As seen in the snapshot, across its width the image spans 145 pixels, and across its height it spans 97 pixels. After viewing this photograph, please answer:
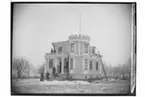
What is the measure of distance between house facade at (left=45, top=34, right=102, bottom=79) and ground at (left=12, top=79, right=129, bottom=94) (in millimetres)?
115

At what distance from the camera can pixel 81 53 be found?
3381 millimetres

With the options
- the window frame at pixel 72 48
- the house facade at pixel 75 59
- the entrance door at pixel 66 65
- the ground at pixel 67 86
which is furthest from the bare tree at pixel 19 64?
the window frame at pixel 72 48

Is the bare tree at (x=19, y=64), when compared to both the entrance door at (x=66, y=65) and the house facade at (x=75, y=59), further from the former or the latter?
the entrance door at (x=66, y=65)

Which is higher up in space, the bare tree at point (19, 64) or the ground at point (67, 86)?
the bare tree at point (19, 64)

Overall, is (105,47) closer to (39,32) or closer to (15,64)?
(39,32)

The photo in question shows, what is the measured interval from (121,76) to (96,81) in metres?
0.34

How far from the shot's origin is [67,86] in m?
3.34

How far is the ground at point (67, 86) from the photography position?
3334 millimetres

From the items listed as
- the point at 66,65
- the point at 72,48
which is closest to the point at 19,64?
the point at 66,65

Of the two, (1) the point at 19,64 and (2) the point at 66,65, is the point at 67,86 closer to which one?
(2) the point at 66,65

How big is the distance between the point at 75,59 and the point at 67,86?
0.38 m

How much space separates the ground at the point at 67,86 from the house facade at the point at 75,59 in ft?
0.38

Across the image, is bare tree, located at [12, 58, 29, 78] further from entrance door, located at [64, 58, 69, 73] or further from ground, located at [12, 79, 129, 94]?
entrance door, located at [64, 58, 69, 73]
